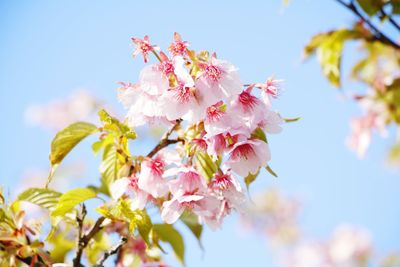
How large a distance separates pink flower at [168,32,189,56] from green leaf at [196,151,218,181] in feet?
0.76

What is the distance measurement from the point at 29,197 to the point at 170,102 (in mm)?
452

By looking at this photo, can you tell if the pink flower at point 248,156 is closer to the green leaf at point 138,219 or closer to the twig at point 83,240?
the green leaf at point 138,219

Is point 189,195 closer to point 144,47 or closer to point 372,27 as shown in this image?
point 144,47

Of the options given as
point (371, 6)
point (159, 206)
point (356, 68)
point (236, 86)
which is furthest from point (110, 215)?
point (356, 68)

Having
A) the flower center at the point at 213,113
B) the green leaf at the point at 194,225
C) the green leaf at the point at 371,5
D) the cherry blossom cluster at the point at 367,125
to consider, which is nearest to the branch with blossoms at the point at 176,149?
the flower center at the point at 213,113

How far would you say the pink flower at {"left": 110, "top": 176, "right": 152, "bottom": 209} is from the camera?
1017 millimetres

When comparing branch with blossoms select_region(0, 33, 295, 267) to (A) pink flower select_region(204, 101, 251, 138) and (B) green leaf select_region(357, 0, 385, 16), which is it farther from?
(B) green leaf select_region(357, 0, 385, 16)

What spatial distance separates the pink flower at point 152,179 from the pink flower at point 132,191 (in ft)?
0.06

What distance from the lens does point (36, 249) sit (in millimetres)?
1022

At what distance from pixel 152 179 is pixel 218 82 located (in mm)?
245

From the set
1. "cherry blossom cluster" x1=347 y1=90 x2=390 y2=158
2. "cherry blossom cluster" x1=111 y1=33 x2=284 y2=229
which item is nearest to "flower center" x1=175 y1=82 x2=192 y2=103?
"cherry blossom cluster" x1=111 y1=33 x2=284 y2=229

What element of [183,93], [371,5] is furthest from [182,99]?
[371,5]

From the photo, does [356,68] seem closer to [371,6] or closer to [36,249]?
[371,6]

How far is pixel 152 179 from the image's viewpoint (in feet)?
3.34
